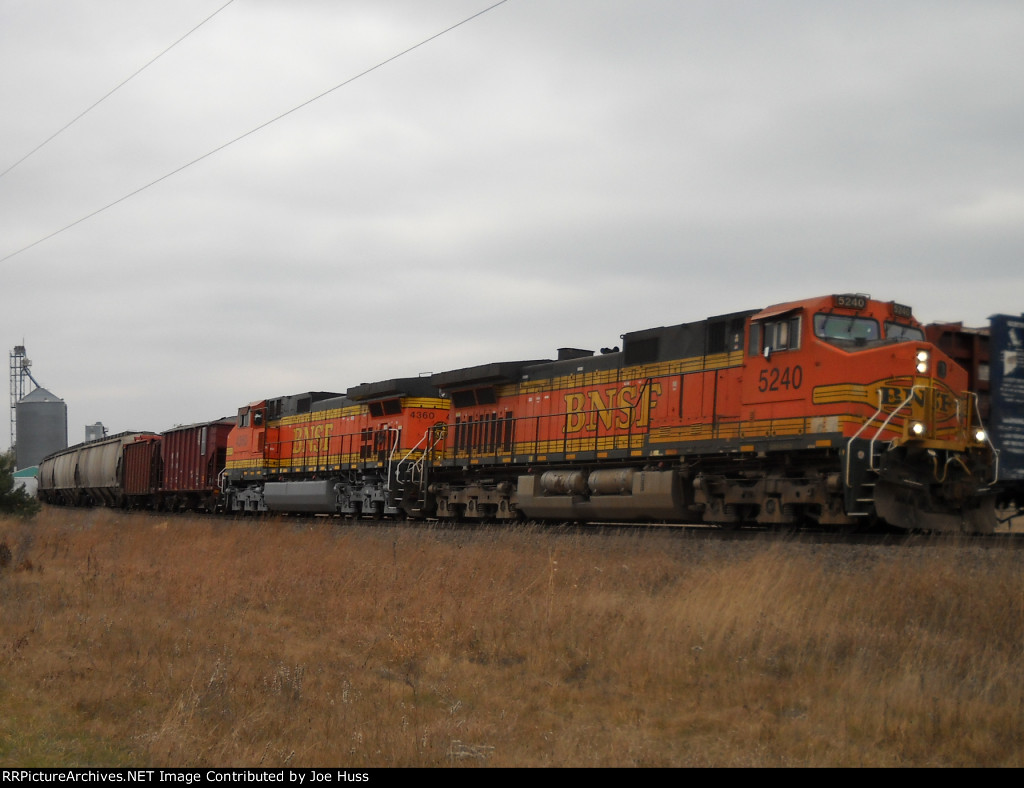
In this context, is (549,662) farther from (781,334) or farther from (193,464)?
(193,464)


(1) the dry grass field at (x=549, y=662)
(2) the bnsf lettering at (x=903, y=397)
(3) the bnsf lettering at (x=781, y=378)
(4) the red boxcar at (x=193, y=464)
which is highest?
(3) the bnsf lettering at (x=781, y=378)

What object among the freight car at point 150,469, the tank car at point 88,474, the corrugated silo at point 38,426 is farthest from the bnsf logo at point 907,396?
the corrugated silo at point 38,426

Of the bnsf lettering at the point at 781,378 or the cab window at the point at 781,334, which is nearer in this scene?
the bnsf lettering at the point at 781,378

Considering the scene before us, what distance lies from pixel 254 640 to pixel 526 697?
3539mm

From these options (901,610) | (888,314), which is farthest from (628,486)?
(901,610)

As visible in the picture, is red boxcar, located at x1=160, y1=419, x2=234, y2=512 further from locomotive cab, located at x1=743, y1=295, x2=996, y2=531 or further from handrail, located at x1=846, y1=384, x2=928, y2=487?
handrail, located at x1=846, y1=384, x2=928, y2=487

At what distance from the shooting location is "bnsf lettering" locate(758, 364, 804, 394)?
1452 centimetres

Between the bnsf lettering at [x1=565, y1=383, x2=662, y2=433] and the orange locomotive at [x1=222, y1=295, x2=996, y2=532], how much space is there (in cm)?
4

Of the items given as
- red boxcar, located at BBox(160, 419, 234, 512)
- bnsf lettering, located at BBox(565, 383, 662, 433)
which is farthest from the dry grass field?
red boxcar, located at BBox(160, 419, 234, 512)

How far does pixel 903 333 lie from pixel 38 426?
2818 inches

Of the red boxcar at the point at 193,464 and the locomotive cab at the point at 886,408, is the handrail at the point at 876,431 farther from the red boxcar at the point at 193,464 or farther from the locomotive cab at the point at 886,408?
the red boxcar at the point at 193,464

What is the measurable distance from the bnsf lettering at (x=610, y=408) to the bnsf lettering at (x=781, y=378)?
2.60m

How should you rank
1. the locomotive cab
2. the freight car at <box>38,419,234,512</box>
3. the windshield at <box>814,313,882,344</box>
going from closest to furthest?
the locomotive cab < the windshield at <box>814,313,882,344</box> < the freight car at <box>38,419,234,512</box>

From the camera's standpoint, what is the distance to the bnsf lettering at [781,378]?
571 inches
